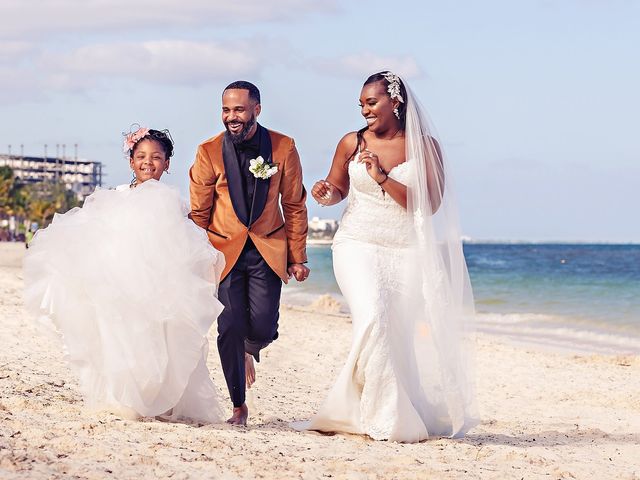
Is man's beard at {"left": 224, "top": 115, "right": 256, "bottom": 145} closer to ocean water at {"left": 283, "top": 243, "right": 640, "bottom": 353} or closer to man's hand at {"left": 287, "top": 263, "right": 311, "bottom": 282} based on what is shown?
man's hand at {"left": 287, "top": 263, "right": 311, "bottom": 282}

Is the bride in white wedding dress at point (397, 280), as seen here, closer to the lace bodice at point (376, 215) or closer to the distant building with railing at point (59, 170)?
the lace bodice at point (376, 215)

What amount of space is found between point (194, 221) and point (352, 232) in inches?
42.7

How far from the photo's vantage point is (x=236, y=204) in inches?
284

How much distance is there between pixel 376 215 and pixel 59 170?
178 m

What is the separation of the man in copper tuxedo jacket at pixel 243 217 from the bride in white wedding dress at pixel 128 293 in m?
0.42

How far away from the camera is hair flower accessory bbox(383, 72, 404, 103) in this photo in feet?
23.3

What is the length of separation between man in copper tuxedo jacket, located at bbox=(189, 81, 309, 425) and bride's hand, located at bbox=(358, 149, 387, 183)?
0.61 m

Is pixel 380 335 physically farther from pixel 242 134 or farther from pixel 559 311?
pixel 559 311

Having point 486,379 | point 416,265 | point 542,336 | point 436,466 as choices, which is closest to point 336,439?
point 436,466

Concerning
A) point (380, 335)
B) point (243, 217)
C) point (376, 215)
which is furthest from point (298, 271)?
point (380, 335)

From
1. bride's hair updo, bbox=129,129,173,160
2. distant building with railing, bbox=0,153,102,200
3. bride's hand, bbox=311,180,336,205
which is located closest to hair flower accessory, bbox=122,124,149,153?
bride's hair updo, bbox=129,129,173,160

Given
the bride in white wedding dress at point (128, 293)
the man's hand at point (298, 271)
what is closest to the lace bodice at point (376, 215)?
the man's hand at point (298, 271)

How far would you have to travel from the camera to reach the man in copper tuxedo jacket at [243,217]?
7.18 m

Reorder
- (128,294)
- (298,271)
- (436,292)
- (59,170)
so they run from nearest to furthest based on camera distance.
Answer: (128,294) → (436,292) → (298,271) → (59,170)
